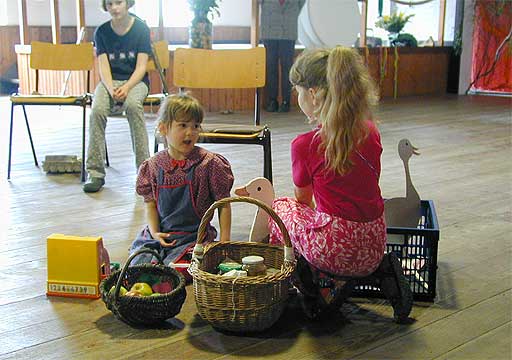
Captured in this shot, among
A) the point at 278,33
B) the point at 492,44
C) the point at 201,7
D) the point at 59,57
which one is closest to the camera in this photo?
the point at 59,57

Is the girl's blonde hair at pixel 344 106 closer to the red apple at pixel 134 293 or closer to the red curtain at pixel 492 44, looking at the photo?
the red apple at pixel 134 293

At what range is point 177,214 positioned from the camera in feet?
8.41

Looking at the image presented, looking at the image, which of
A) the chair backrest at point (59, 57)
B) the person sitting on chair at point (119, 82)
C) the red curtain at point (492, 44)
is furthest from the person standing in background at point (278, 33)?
the person sitting on chair at point (119, 82)

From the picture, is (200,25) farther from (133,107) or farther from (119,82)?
(133,107)

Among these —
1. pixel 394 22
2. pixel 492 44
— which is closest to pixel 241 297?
pixel 394 22

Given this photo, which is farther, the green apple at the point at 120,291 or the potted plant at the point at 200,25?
the potted plant at the point at 200,25

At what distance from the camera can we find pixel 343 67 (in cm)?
200

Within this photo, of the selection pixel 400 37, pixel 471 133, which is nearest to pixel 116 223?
pixel 471 133

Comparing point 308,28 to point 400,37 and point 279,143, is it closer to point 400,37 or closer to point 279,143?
point 400,37

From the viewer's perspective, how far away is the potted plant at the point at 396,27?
29.3 feet

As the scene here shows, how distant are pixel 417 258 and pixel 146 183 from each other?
38.3 inches

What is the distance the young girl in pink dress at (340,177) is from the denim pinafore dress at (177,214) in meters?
0.54

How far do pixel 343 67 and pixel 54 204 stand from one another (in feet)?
6.22

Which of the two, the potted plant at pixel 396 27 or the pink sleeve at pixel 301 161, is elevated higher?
the potted plant at pixel 396 27
